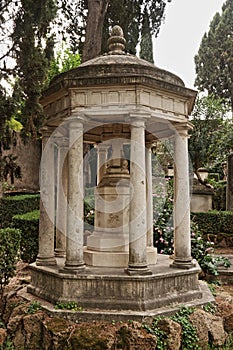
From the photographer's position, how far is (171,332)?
445 centimetres

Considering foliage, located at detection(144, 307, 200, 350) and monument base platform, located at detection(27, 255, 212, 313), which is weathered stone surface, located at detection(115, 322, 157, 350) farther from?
monument base platform, located at detection(27, 255, 212, 313)

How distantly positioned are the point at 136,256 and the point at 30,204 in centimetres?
883

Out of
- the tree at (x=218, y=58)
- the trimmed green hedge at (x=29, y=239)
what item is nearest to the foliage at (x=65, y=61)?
the tree at (x=218, y=58)

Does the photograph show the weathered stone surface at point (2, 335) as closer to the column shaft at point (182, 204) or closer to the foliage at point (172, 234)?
the column shaft at point (182, 204)

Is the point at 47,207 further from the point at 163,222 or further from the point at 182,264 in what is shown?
the point at 163,222

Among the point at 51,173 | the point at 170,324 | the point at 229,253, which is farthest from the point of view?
the point at 229,253

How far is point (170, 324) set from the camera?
4500 mm

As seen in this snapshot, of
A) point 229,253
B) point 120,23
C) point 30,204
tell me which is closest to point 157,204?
point 229,253

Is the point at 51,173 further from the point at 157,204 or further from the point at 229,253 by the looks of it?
the point at 229,253

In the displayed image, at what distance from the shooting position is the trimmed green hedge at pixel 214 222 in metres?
12.2

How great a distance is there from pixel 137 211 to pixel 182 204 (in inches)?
40.3

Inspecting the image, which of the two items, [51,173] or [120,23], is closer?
[51,173]

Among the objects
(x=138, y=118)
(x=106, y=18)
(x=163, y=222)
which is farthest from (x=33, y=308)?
(x=106, y=18)

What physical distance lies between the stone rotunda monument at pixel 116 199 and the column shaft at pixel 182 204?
15 millimetres
